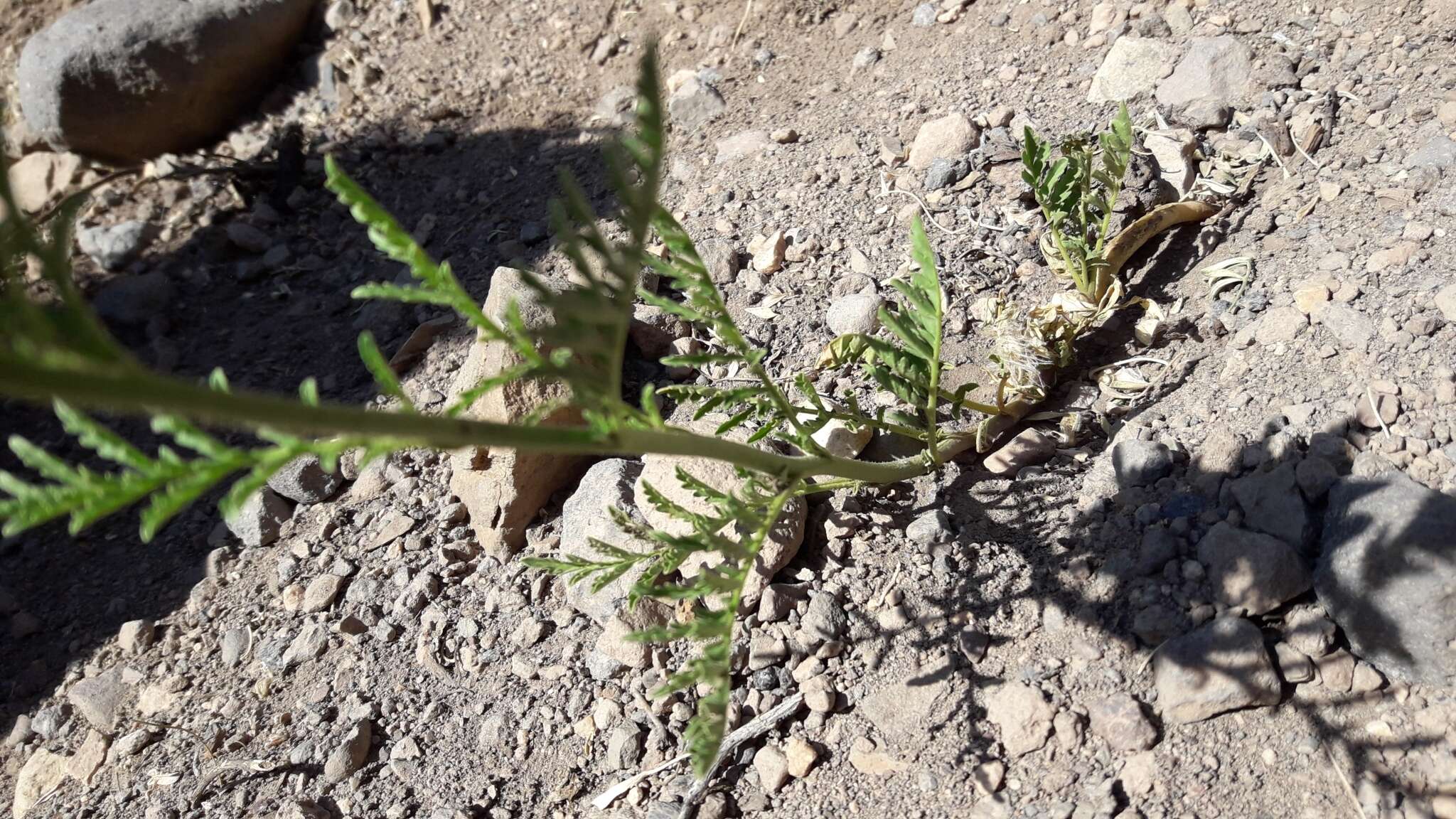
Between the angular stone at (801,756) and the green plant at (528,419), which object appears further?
the angular stone at (801,756)

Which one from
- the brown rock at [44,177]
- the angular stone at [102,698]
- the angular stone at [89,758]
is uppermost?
the brown rock at [44,177]

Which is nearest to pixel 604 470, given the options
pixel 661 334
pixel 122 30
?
pixel 661 334

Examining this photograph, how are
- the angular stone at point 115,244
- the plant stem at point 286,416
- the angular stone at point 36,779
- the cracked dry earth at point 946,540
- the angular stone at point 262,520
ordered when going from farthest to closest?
1. the angular stone at point 115,244
2. the angular stone at point 262,520
3. the angular stone at point 36,779
4. the cracked dry earth at point 946,540
5. the plant stem at point 286,416

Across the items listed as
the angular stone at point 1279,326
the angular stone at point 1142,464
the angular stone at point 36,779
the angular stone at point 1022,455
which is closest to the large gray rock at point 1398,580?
the angular stone at point 1142,464

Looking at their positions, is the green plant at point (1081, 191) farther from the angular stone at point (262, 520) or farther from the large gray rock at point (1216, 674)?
the angular stone at point (262, 520)

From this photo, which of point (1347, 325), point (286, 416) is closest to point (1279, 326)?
point (1347, 325)

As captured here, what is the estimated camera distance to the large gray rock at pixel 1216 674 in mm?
1640

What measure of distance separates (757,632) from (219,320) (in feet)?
8.02

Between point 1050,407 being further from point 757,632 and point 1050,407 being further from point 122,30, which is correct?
point 122,30

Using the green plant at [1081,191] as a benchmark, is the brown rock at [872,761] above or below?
below

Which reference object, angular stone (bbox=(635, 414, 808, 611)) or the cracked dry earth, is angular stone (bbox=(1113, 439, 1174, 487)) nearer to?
the cracked dry earth

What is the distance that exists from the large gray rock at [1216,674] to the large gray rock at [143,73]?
417 centimetres

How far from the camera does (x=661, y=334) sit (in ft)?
8.63

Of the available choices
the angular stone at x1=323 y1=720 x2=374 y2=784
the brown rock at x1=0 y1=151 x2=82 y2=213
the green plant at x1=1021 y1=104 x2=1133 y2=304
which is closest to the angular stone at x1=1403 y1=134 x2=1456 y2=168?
the green plant at x1=1021 y1=104 x2=1133 y2=304
